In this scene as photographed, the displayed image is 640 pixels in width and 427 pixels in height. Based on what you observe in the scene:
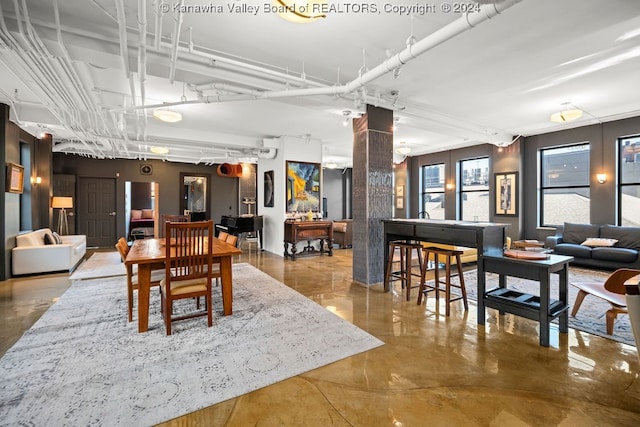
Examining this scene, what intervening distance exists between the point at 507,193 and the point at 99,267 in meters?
9.68

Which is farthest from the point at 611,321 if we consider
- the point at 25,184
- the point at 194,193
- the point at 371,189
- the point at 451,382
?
the point at 194,193

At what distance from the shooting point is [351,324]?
10.4ft

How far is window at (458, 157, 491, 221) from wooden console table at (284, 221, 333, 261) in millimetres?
4703

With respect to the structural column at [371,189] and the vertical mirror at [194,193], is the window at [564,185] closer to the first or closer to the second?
the structural column at [371,189]

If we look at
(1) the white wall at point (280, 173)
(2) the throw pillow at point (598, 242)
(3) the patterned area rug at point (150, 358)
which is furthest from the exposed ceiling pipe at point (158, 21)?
(2) the throw pillow at point (598, 242)

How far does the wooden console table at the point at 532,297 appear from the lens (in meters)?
2.72

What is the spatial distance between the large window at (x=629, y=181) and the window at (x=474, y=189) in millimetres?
2714

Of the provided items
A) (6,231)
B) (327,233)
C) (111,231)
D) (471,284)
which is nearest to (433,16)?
(471,284)

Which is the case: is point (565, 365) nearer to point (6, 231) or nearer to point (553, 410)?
point (553, 410)

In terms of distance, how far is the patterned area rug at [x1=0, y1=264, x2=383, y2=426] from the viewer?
1885mm

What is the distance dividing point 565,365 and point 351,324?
5.93ft

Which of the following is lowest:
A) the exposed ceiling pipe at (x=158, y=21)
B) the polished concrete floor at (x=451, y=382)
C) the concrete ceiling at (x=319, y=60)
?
the polished concrete floor at (x=451, y=382)

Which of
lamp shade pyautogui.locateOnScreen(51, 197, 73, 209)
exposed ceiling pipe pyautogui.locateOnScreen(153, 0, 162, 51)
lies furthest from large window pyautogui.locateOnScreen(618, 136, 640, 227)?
lamp shade pyautogui.locateOnScreen(51, 197, 73, 209)

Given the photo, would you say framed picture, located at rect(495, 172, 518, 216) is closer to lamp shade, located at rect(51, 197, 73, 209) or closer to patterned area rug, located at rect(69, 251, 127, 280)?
patterned area rug, located at rect(69, 251, 127, 280)
